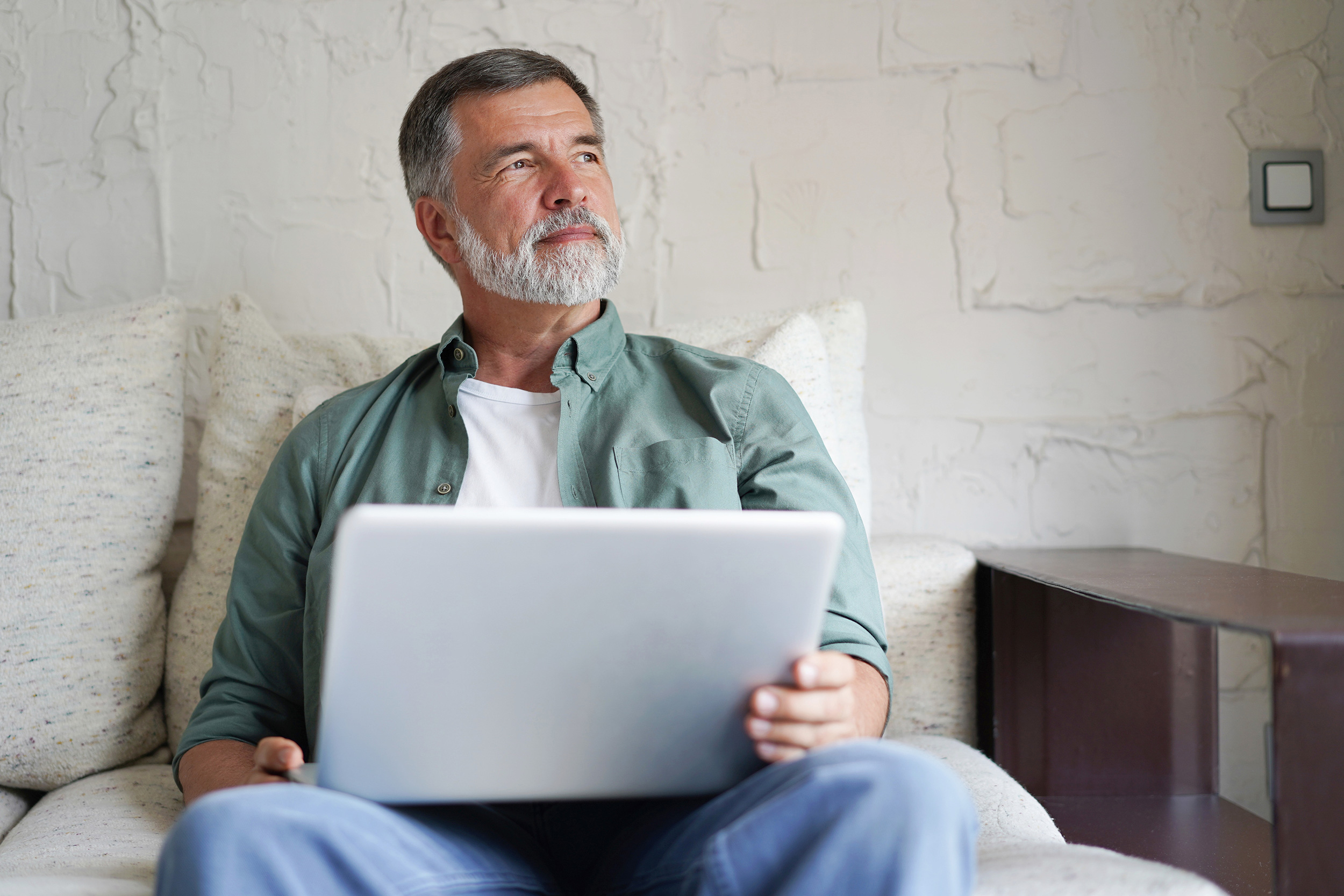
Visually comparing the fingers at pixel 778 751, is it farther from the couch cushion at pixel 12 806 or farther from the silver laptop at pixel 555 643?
the couch cushion at pixel 12 806

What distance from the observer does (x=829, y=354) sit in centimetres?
138

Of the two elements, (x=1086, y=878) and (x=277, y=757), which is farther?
(x=277, y=757)

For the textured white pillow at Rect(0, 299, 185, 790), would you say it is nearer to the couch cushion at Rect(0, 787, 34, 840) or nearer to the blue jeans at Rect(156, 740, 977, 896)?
the couch cushion at Rect(0, 787, 34, 840)

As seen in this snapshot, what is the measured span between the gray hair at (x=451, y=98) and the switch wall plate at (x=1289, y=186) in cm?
103

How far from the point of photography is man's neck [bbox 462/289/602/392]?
1.22 meters

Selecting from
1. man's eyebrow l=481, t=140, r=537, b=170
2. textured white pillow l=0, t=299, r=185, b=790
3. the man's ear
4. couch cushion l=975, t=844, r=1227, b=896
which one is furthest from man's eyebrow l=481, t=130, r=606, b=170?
couch cushion l=975, t=844, r=1227, b=896

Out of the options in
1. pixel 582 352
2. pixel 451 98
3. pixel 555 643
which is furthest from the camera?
pixel 451 98

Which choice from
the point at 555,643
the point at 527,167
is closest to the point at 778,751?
the point at 555,643

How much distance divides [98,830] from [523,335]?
694 mm

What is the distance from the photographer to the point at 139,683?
1.25 m

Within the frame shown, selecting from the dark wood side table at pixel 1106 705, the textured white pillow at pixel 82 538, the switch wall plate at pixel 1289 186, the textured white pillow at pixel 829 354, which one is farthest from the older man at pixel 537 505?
the switch wall plate at pixel 1289 186

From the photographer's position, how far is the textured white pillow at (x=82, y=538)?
1.19m

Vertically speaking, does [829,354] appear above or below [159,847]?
above

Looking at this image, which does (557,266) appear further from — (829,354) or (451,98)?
(829,354)
